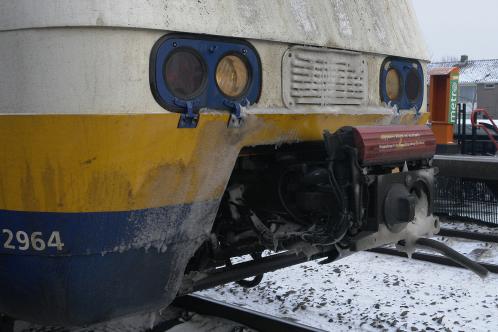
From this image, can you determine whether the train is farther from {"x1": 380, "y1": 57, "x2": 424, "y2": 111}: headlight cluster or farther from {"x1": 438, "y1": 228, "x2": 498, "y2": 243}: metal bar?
{"x1": 438, "y1": 228, "x2": 498, "y2": 243}: metal bar

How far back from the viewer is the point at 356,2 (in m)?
3.28

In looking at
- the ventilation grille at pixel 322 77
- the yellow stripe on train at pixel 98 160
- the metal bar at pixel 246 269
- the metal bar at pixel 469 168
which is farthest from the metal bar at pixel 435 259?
the yellow stripe on train at pixel 98 160

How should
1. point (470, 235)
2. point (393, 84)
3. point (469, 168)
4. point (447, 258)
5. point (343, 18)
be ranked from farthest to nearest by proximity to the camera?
point (469, 168) → point (470, 235) → point (447, 258) → point (393, 84) → point (343, 18)

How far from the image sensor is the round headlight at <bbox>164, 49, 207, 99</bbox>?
7.73ft

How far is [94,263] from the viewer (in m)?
2.32

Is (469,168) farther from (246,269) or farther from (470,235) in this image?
(246,269)

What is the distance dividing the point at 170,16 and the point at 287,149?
108 cm

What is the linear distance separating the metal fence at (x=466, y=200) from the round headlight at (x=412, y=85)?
494cm

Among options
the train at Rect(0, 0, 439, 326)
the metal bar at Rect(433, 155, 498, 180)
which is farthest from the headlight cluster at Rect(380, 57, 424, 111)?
the metal bar at Rect(433, 155, 498, 180)

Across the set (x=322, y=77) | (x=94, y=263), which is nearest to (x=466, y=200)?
(x=322, y=77)

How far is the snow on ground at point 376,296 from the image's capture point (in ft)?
14.5

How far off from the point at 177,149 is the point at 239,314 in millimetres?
2174

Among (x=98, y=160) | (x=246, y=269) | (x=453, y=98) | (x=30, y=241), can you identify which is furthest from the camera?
(x=453, y=98)

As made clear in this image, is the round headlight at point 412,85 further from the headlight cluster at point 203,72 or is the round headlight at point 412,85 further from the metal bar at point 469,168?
the metal bar at point 469,168
